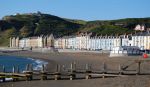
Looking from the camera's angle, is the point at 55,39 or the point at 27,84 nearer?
the point at 27,84

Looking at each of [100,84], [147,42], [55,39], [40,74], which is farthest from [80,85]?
[55,39]

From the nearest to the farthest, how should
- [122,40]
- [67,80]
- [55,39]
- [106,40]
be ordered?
1. [67,80]
2. [122,40]
3. [106,40]
4. [55,39]

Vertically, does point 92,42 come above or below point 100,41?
below

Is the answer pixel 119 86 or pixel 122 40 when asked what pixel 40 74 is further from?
pixel 122 40

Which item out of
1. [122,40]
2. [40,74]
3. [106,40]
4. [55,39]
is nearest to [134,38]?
[122,40]

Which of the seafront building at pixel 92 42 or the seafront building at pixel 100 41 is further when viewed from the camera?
the seafront building at pixel 92 42

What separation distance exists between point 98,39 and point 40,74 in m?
118

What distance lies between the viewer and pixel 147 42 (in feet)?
398

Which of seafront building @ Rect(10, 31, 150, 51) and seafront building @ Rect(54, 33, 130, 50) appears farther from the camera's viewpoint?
seafront building @ Rect(54, 33, 130, 50)

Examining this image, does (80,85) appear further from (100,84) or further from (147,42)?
(147,42)

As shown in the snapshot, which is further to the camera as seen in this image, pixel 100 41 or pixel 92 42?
pixel 92 42

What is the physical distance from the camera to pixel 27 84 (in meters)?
29.2

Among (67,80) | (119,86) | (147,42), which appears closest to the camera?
(119,86)

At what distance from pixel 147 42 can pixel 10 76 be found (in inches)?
3663
